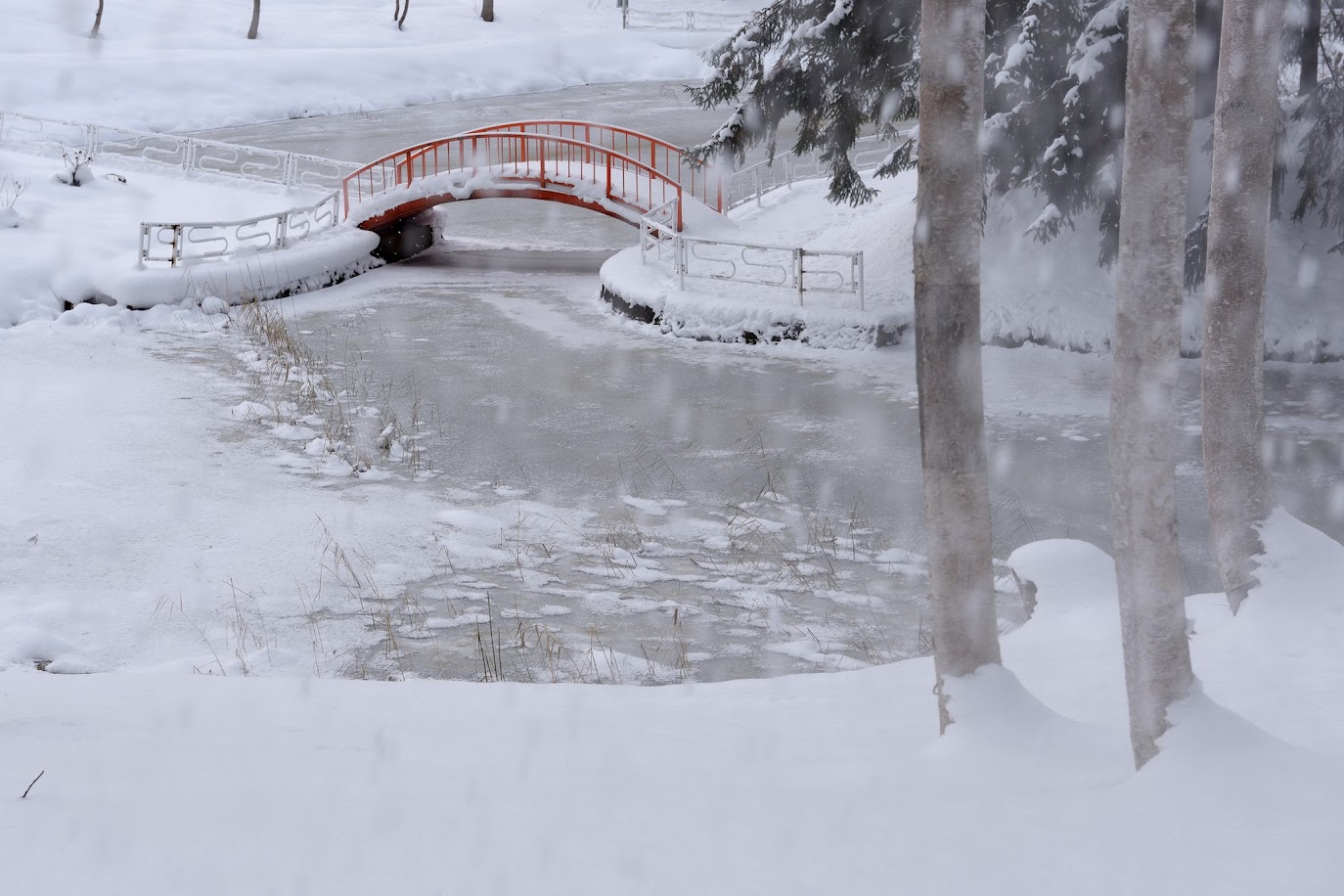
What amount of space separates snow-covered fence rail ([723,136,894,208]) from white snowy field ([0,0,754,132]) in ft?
59.3

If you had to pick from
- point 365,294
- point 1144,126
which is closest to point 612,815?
point 1144,126

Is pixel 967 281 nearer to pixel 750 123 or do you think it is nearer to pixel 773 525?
pixel 773 525

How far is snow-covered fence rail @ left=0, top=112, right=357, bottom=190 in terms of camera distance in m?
24.4

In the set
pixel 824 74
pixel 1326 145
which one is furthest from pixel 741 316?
pixel 1326 145

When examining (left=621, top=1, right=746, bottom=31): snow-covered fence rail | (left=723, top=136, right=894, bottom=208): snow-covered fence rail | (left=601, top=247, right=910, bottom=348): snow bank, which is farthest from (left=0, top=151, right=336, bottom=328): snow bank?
(left=621, top=1, right=746, bottom=31): snow-covered fence rail

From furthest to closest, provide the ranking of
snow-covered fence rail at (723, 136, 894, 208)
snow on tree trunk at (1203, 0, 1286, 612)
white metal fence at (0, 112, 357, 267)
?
snow-covered fence rail at (723, 136, 894, 208), white metal fence at (0, 112, 357, 267), snow on tree trunk at (1203, 0, 1286, 612)

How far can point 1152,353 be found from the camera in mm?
4121

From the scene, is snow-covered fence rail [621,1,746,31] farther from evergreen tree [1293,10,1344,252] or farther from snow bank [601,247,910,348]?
evergreen tree [1293,10,1344,252]

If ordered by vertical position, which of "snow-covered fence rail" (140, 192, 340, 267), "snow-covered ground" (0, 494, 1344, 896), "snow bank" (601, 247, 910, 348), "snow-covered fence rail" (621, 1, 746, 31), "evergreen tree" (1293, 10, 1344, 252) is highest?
"snow-covered fence rail" (621, 1, 746, 31)

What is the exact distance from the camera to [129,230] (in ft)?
63.0

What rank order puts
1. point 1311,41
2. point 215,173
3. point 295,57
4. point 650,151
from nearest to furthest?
point 1311,41 → point 215,173 → point 650,151 → point 295,57

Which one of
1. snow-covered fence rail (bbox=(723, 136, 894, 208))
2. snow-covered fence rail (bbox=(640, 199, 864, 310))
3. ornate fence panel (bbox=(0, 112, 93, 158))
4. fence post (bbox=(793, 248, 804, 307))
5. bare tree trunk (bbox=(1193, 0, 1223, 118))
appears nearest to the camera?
bare tree trunk (bbox=(1193, 0, 1223, 118))

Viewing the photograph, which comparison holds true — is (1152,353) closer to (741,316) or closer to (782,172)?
(741,316)

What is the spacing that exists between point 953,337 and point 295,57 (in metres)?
43.7
